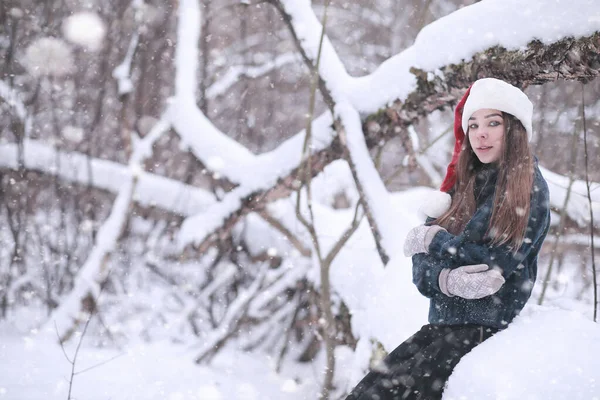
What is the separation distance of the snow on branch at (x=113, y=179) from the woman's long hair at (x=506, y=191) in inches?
139

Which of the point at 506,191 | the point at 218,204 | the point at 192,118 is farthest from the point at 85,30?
the point at 506,191

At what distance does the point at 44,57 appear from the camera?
5434mm

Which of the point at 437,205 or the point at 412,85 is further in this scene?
the point at 412,85

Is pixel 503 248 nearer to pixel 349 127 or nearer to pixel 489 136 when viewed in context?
pixel 489 136

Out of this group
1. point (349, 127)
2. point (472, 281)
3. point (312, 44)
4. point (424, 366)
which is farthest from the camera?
point (312, 44)

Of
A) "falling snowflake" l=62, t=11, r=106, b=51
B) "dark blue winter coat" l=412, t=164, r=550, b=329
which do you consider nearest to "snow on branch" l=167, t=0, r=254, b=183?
"falling snowflake" l=62, t=11, r=106, b=51

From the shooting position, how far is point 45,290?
459cm

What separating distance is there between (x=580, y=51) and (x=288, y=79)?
7160mm

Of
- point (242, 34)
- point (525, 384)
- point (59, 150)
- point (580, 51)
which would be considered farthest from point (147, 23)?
point (525, 384)

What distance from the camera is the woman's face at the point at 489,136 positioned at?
1870mm

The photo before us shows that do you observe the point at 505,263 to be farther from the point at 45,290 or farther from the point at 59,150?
the point at 59,150

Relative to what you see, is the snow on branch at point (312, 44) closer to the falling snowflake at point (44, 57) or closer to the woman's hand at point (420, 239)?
the woman's hand at point (420, 239)

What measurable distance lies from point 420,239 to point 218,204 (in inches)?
100

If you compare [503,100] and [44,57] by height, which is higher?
[44,57]
